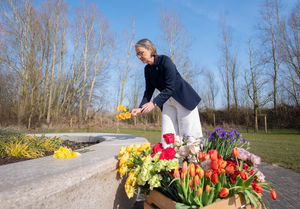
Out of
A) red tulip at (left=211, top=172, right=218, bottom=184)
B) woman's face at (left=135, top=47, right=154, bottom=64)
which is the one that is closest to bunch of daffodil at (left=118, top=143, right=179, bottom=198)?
red tulip at (left=211, top=172, right=218, bottom=184)

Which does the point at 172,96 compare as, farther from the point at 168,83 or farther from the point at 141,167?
the point at 141,167

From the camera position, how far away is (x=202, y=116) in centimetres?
2008

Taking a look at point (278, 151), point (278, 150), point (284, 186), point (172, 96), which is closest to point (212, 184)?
point (172, 96)

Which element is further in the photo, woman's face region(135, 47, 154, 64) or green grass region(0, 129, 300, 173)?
green grass region(0, 129, 300, 173)

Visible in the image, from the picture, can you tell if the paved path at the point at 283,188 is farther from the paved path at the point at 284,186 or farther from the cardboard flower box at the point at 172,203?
the cardboard flower box at the point at 172,203

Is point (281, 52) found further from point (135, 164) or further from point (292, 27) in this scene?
point (135, 164)

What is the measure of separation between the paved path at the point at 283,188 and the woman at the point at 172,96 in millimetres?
1012

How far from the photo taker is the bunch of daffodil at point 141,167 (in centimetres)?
138

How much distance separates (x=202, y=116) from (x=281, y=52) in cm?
930

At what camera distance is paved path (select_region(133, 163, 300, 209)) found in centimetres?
202

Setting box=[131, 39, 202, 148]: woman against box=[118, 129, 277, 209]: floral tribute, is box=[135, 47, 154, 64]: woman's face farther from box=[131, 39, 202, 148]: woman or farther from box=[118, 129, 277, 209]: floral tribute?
box=[118, 129, 277, 209]: floral tribute

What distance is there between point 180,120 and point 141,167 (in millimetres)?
906

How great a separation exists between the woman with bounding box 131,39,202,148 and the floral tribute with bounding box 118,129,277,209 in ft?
1.37

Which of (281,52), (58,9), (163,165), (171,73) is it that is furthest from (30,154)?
(281,52)
